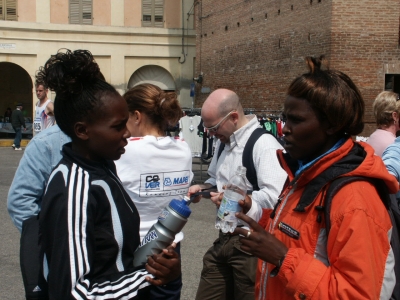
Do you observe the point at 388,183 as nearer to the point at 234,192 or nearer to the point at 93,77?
the point at 234,192

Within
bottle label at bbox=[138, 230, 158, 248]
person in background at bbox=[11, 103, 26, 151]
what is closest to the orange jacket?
bottle label at bbox=[138, 230, 158, 248]

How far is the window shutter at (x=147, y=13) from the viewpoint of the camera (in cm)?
2928

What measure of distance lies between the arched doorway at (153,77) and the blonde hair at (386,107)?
2566cm

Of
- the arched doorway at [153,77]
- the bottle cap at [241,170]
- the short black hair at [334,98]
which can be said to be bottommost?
the bottle cap at [241,170]

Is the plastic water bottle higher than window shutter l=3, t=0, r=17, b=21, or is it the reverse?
window shutter l=3, t=0, r=17, b=21

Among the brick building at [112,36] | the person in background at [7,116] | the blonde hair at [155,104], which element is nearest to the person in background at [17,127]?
the brick building at [112,36]

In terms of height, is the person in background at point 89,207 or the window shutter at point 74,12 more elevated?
the window shutter at point 74,12

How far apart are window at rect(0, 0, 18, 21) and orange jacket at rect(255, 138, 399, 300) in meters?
28.4

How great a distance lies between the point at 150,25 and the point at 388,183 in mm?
28789

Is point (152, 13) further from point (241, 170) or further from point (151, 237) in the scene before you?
point (151, 237)

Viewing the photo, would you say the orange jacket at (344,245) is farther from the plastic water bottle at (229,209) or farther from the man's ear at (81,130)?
the man's ear at (81,130)

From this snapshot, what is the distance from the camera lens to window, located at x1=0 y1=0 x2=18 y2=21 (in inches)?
1085

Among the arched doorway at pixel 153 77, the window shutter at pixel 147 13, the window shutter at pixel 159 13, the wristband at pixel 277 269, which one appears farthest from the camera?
the arched doorway at pixel 153 77

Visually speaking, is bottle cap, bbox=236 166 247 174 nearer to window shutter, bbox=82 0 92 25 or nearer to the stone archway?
window shutter, bbox=82 0 92 25
